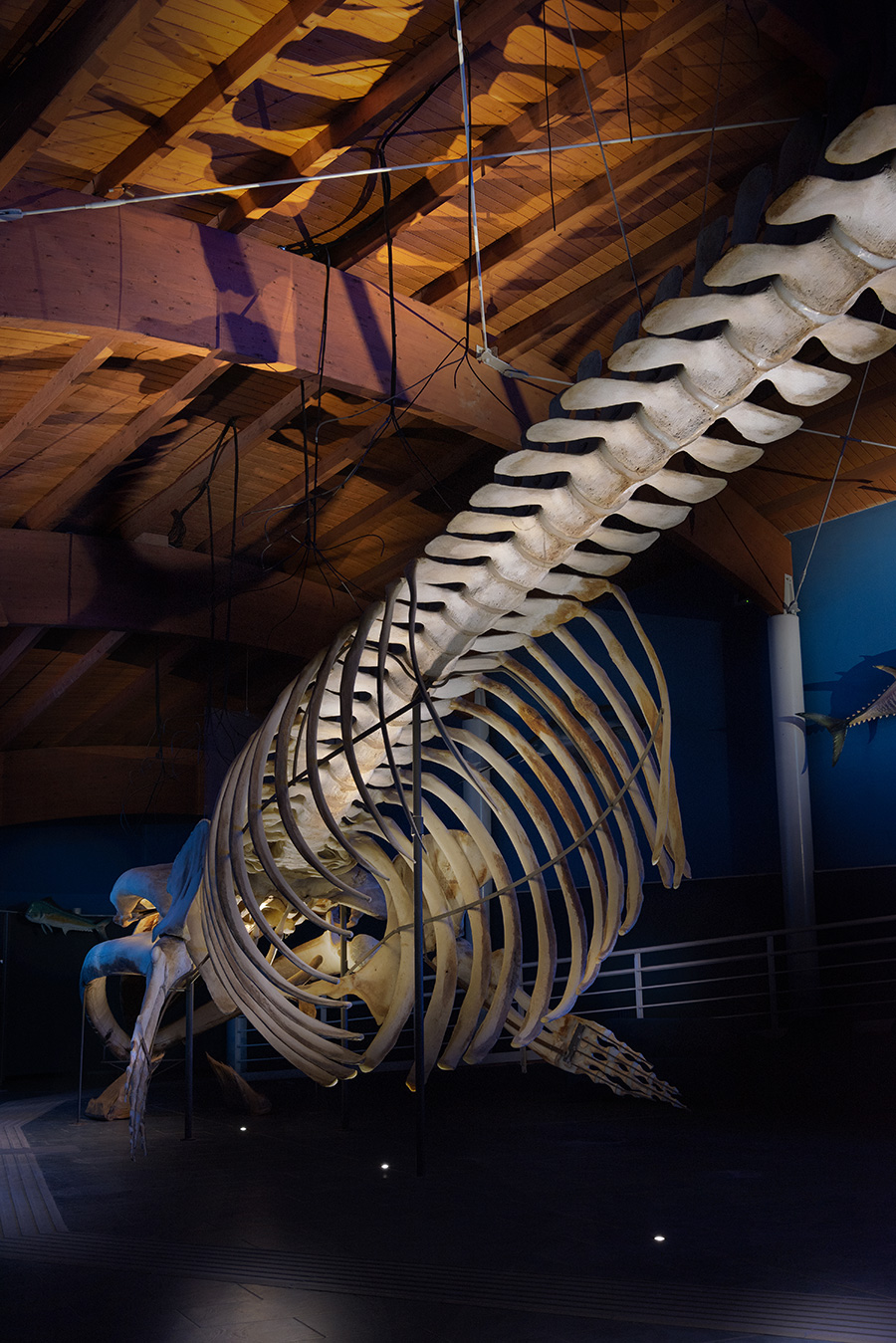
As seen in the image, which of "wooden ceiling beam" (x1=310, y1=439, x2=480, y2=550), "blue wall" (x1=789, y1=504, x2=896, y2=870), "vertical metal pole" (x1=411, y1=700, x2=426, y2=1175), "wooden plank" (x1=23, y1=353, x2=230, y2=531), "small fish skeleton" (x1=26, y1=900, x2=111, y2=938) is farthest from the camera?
"small fish skeleton" (x1=26, y1=900, x2=111, y2=938)

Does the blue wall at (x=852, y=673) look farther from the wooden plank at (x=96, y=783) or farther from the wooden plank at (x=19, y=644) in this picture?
the wooden plank at (x=96, y=783)

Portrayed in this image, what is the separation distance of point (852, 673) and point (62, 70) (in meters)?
7.45

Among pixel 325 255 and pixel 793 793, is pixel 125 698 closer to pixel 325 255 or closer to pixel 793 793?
pixel 325 255

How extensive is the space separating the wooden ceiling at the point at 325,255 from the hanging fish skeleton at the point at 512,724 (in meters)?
0.68

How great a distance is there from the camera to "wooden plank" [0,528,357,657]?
10.2 m

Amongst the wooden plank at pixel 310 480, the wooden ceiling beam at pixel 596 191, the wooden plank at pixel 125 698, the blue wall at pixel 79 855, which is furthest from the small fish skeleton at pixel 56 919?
the wooden ceiling beam at pixel 596 191

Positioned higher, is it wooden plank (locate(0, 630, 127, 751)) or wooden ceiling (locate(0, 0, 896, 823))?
wooden ceiling (locate(0, 0, 896, 823))

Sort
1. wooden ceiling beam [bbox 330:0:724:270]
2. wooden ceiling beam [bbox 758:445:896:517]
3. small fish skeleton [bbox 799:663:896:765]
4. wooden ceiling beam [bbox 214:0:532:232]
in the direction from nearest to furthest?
wooden ceiling beam [bbox 214:0:532:232]
wooden ceiling beam [bbox 330:0:724:270]
small fish skeleton [bbox 799:663:896:765]
wooden ceiling beam [bbox 758:445:896:517]

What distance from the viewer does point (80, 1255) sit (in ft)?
12.7

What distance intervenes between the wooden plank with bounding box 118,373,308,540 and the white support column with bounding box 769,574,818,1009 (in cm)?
476

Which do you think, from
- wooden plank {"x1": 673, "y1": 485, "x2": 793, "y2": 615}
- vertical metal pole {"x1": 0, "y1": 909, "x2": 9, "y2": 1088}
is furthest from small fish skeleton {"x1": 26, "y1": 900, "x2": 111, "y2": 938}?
wooden plank {"x1": 673, "y1": 485, "x2": 793, "y2": 615}

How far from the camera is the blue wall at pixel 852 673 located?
8.95m

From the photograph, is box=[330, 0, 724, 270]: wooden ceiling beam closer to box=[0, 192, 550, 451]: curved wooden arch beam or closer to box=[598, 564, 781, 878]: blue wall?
box=[0, 192, 550, 451]: curved wooden arch beam

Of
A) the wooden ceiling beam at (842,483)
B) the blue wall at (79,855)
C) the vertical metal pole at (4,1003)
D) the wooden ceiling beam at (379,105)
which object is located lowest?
the vertical metal pole at (4,1003)
